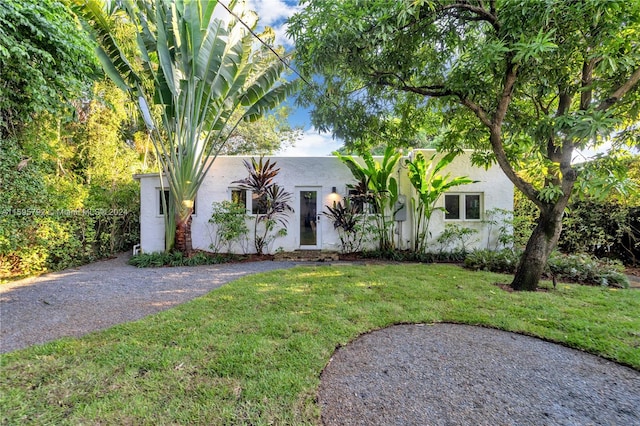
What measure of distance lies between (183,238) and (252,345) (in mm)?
5852

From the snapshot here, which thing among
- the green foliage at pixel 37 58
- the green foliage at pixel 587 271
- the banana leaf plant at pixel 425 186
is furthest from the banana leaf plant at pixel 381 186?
the green foliage at pixel 37 58

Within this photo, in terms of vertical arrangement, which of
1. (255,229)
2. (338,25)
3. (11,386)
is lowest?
(11,386)

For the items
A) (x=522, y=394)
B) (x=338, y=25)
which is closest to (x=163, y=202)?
(x=338, y=25)

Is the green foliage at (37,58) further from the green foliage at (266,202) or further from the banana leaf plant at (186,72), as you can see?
the green foliage at (266,202)

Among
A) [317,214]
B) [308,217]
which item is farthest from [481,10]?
[308,217]

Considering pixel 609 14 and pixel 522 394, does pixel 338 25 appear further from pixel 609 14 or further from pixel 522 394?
pixel 522 394

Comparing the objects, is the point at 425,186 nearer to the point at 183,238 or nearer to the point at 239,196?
the point at 239,196

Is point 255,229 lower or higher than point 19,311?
higher

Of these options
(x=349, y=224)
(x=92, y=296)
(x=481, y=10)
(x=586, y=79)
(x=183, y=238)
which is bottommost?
(x=92, y=296)

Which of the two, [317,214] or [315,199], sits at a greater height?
[315,199]

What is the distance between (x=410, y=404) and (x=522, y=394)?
3.20 feet

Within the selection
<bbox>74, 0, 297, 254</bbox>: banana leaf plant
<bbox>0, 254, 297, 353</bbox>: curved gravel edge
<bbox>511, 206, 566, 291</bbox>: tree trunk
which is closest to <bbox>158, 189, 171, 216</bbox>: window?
<bbox>74, 0, 297, 254</bbox>: banana leaf plant

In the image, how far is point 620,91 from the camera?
3.99m

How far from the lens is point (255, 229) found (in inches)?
334
